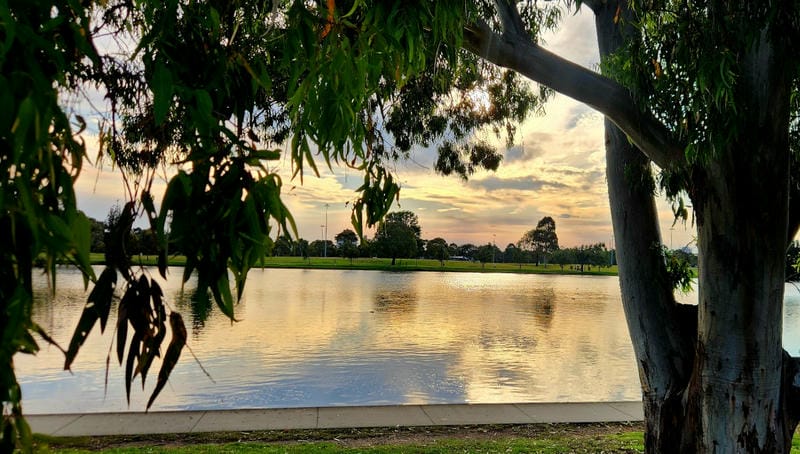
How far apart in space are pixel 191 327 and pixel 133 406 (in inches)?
285

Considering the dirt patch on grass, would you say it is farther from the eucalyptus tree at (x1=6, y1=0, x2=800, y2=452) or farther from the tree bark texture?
the tree bark texture

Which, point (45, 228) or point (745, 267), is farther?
point (745, 267)

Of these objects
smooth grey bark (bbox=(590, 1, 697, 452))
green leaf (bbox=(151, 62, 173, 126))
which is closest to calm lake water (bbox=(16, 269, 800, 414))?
smooth grey bark (bbox=(590, 1, 697, 452))

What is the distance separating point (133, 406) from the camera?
7.59 m

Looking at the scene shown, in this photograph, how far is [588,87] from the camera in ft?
13.4

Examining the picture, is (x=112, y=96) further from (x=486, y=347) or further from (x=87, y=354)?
(x=486, y=347)

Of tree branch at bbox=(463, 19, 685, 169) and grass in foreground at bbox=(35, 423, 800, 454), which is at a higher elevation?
tree branch at bbox=(463, 19, 685, 169)

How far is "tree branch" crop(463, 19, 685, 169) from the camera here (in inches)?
160

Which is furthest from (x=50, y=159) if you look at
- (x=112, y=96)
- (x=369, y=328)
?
(x=369, y=328)

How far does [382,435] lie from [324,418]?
2.66 ft

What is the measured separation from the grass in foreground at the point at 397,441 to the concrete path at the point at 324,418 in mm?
192

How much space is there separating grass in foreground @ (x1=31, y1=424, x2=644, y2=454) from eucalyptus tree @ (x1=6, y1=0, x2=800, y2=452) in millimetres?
1200

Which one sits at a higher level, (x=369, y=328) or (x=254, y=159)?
(x=254, y=159)

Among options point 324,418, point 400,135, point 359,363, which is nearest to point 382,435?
point 324,418
